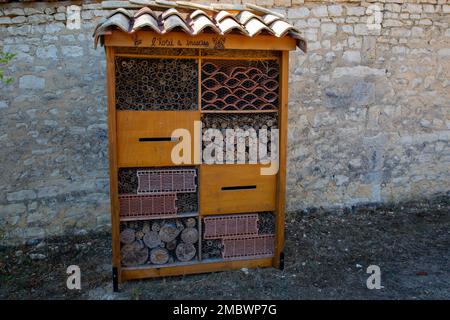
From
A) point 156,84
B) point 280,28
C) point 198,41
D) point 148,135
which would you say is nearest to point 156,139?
point 148,135

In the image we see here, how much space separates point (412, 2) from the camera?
5.18 m

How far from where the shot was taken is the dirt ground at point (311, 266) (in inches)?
139

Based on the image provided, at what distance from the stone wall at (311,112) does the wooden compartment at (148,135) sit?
133cm

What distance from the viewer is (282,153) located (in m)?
3.64

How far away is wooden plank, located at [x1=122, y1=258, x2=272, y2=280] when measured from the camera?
3543mm

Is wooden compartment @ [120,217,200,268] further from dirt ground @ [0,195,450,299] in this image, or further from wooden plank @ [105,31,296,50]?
wooden plank @ [105,31,296,50]

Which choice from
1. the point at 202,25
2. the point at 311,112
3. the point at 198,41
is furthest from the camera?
the point at 311,112

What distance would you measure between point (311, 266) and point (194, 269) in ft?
3.91

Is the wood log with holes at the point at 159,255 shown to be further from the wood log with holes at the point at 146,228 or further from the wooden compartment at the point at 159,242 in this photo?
the wood log with holes at the point at 146,228

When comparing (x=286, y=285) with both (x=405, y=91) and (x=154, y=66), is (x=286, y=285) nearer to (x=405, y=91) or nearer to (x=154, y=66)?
(x=154, y=66)

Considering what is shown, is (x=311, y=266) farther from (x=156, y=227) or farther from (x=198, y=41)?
(x=198, y=41)

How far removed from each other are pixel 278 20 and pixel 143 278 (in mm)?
2543

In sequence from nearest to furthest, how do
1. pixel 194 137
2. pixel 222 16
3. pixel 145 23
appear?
1. pixel 145 23
2. pixel 222 16
3. pixel 194 137

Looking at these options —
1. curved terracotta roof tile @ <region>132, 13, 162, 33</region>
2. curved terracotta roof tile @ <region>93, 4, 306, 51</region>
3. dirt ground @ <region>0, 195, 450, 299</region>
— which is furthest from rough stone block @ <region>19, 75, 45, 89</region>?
curved terracotta roof tile @ <region>132, 13, 162, 33</region>
